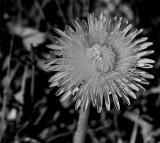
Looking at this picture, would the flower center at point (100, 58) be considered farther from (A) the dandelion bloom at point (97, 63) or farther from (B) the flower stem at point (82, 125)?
(B) the flower stem at point (82, 125)

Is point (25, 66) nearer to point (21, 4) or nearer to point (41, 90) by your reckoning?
point (41, 90)

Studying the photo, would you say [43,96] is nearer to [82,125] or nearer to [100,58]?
[82,125]

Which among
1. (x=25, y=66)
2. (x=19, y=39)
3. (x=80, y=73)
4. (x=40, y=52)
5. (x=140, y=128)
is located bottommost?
(x=140, y=128)

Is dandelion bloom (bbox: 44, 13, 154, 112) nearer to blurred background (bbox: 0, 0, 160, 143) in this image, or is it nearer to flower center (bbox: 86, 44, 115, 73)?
flower center (bbox: 86, 44, 115, 73)

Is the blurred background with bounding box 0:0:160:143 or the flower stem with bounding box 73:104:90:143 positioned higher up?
the blurred background with bounding box 0:0:160:143

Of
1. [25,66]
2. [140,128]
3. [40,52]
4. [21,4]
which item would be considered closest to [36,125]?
[25,66]

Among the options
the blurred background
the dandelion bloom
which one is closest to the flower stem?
the dandelion bloom
